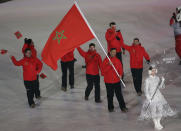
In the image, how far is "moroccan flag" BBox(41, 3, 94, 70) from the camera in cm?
879

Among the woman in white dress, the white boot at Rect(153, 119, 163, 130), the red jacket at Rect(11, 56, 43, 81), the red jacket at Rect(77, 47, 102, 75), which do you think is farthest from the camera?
the red jacket at Rect(77, 47, 102, 75)

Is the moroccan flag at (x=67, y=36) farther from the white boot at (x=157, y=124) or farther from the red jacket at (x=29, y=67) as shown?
the white boot at (x=157, y=124)

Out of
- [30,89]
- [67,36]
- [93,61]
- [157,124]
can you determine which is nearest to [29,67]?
[30,89]

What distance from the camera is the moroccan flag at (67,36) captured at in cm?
879

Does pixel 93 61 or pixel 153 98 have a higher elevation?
pixel 93 61

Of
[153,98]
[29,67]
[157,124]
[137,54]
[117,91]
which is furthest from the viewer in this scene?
[137,54]

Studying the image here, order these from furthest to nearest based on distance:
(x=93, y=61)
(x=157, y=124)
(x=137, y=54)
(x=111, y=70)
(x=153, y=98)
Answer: (x=137, y=54) < (x=93, y=61) < (x=111, y=70) < (x=153, y=98) < (x=157, y=124)

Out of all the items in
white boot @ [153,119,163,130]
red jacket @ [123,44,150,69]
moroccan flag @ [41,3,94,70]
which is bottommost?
white boot @ [153,119,163,130]

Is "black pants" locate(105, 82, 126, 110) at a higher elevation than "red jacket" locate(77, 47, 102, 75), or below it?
below

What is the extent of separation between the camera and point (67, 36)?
882cm

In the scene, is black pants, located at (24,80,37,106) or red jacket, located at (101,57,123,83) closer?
red jacket, located at (101,57,123,83)

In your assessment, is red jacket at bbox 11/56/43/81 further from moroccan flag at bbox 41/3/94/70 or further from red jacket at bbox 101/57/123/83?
red jacket at bbox 101/57/123/83

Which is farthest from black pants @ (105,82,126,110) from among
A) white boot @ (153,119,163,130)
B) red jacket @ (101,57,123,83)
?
white boot @ (153,119,163,130)

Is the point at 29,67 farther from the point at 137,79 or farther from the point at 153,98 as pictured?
the point at 153,98
